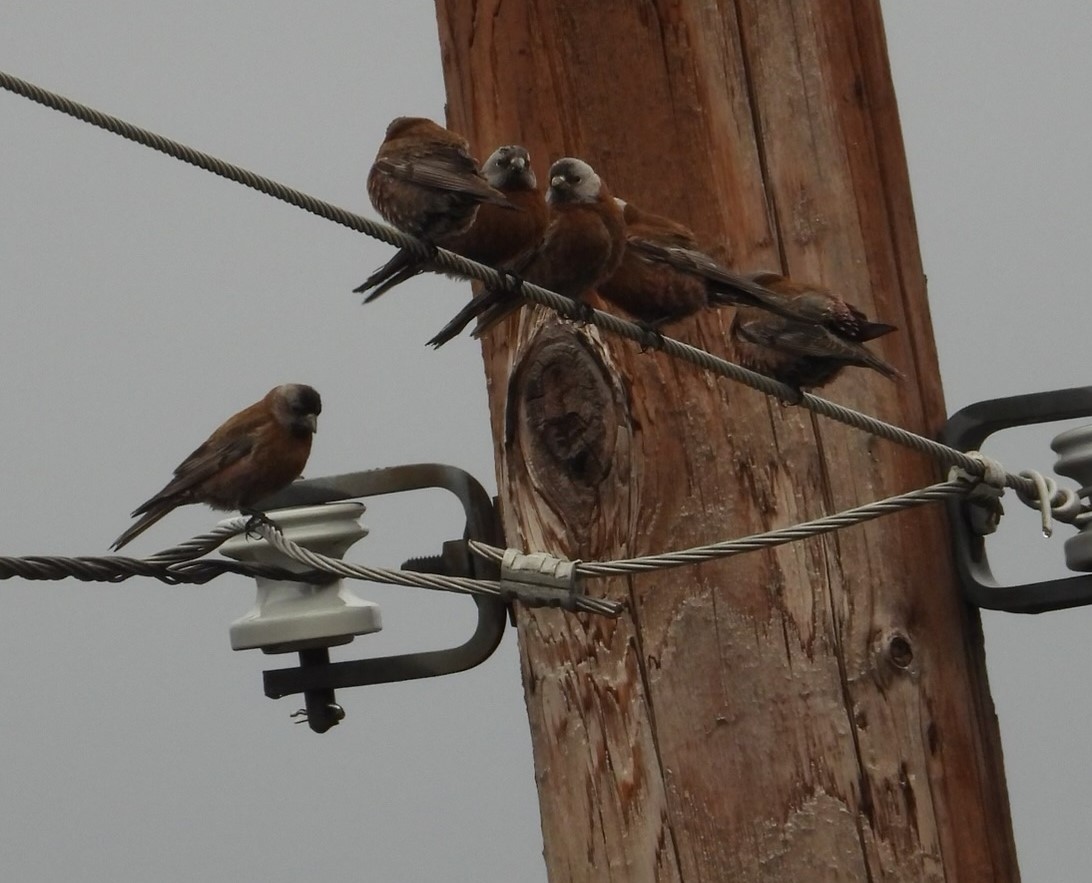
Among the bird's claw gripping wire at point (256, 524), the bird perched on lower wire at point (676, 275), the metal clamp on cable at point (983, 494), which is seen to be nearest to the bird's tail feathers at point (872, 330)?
the bird perched on lower wire at point (676, 275)

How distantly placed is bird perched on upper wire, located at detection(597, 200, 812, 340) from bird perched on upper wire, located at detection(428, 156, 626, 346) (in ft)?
0.14

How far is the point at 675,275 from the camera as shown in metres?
3.65

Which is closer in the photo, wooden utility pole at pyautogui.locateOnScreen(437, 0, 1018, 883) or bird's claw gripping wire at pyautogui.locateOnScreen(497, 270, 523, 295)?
wooden utility pole at pyautogui.locateOnScreen(437, 0, 1018, 883)

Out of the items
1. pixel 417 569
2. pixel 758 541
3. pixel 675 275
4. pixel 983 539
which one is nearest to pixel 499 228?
pixel 675 275

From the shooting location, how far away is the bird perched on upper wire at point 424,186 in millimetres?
3730

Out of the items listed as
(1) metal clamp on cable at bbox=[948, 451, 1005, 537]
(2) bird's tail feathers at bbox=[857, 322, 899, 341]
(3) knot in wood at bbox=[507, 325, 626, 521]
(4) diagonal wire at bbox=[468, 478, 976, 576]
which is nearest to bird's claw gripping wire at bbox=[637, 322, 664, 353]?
(3) knot in wood at bbox=[507, 325, 626, 521]

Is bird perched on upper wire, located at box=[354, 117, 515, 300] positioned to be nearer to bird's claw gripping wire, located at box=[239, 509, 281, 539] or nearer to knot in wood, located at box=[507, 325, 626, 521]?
knot in wood, located at box=[507, 325, 626, 521]

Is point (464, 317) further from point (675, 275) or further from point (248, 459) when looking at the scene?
point (248, 459)

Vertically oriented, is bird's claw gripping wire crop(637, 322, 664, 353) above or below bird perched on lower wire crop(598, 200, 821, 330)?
below

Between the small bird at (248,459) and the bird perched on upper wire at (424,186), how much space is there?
0.76 meters

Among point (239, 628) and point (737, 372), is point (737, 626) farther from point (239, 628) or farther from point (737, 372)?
point (239, 628)

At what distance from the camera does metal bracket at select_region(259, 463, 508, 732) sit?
3.93 meters

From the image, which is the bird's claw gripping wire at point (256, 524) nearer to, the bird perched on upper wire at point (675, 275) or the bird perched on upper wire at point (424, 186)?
the bird perched on upper wire at point (424, 186)

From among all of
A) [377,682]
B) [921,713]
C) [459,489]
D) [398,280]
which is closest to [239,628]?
[377,682]
